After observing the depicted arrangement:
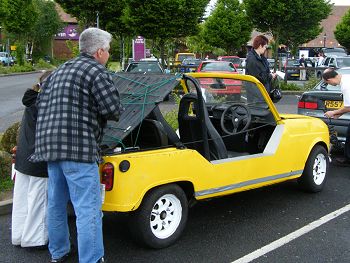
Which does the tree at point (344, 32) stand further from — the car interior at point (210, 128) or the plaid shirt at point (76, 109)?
the plaid shirt at point (76, 109)

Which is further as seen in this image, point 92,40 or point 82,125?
point 92,40

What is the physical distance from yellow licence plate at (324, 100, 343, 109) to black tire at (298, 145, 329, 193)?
200cm

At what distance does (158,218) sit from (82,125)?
4.24 feet

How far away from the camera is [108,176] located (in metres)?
Answer: 3.82

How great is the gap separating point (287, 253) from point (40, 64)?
4899 centimetres

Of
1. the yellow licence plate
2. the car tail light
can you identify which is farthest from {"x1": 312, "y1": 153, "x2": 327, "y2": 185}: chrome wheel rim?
the car tail light

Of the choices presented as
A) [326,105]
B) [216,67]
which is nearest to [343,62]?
[216,67]

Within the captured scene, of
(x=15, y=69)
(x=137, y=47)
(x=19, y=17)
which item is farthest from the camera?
(x=19, y=17)

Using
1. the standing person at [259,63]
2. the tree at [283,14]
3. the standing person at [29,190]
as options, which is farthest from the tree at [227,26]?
the standing person at [29,190]

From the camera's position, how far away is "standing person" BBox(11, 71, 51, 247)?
4.03 metres

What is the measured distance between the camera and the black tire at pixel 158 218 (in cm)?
402

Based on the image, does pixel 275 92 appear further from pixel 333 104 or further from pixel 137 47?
pixel 137 47

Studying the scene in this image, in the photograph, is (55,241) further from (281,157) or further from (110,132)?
(281,157)

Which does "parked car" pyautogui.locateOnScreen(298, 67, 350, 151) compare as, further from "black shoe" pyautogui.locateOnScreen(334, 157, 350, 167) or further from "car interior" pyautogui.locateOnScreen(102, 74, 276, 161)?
"car interior" pyautogui.locateOnScreen(102, 74, 276, 161)
